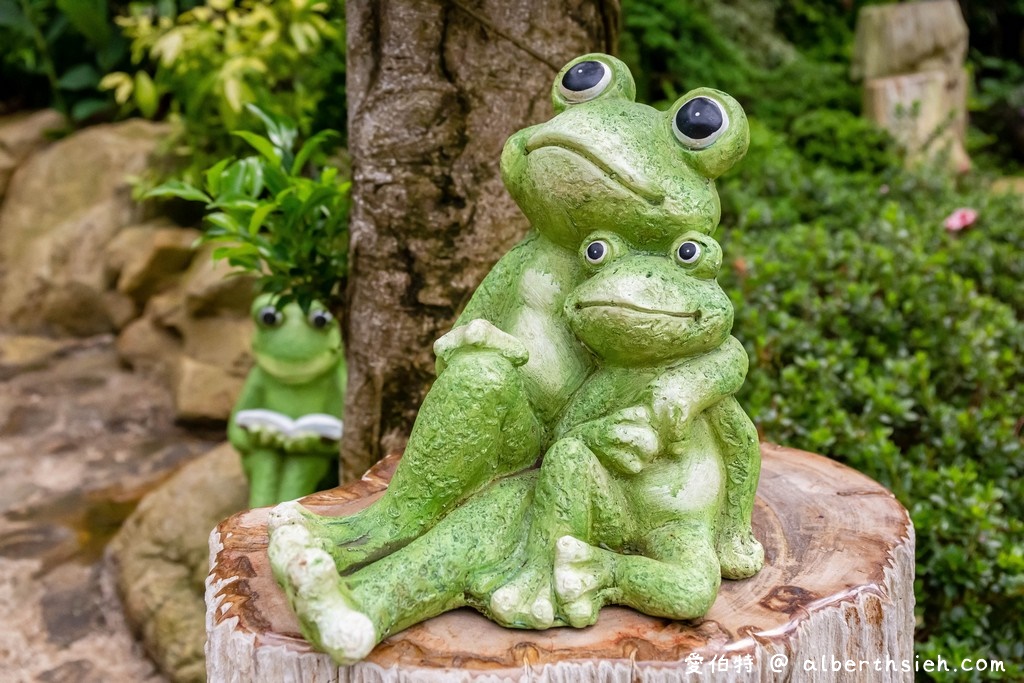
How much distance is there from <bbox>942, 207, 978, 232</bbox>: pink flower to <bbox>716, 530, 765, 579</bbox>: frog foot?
215 centimetres

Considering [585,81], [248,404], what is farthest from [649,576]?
[248,404]

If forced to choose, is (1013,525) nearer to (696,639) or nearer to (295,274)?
(696,639)

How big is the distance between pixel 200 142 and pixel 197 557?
89.5 inches

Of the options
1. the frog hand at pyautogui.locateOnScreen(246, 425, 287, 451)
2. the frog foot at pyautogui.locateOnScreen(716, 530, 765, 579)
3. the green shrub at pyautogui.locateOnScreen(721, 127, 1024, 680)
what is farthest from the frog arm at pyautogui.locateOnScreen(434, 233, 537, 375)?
the frog hand at pyautogui.locateOnScreen(246, 425, 287, 451)

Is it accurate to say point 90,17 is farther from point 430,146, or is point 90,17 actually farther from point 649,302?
point 649,302

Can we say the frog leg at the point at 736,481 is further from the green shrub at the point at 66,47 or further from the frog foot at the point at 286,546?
the green shrub at the point at 66,47

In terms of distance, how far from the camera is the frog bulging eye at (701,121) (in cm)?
139

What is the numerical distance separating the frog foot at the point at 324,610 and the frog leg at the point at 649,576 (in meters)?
0.29

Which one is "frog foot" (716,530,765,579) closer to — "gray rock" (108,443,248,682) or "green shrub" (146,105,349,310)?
"green shrub" (146,105,349,310)

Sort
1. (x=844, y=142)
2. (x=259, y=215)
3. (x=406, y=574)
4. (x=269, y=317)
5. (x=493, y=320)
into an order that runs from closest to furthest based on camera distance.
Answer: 1. (x=406, y=574)
2. (x=493, y=320)
3. (x=259, y=215)
4. (x=269, y=317)
5. (x=844, y=142)

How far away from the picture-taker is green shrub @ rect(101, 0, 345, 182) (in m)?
3.68

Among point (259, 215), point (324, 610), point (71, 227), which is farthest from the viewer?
point (71, 227)

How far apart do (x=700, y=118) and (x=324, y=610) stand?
34.7 inches

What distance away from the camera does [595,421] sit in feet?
4.62
